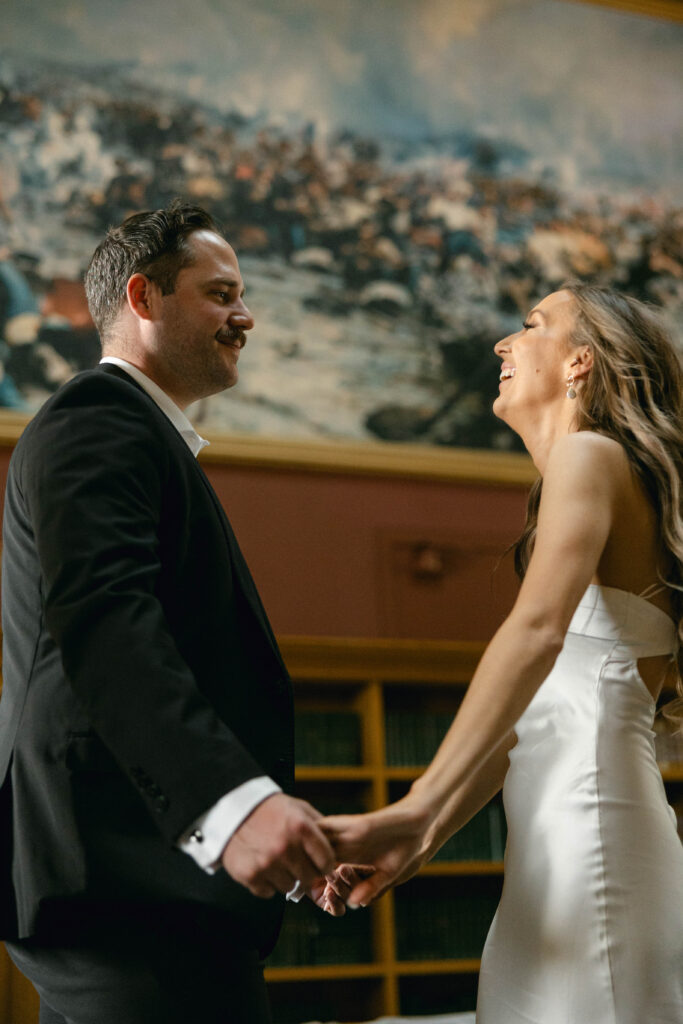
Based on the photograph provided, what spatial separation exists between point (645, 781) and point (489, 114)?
7.08m

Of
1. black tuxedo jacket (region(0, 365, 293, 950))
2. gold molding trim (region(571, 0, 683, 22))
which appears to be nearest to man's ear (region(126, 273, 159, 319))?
black tuxedo jacket (region(0, 365, 293, 950))

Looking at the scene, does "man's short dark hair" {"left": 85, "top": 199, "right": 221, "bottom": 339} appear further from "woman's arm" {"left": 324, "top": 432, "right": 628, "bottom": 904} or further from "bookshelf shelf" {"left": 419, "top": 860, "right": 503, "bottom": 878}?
"bookshelf shelf" {"left": 419, "top": 860, "right": 503, "bottom": 878}

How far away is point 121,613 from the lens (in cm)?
175

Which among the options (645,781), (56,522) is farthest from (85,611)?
(645,781)

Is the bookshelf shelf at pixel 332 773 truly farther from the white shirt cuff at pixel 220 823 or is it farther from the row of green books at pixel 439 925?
the white shirt cuff at pixel 220 823

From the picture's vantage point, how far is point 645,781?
86.1 inches

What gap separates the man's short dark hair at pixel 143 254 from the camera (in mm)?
2568

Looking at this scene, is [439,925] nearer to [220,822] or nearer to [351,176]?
[220,822]

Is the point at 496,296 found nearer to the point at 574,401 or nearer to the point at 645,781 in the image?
the point at 574,401

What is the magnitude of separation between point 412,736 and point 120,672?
4.69 meters

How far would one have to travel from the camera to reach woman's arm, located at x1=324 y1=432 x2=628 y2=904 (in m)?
2.05

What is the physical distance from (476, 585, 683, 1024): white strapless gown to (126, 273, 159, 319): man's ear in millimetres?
1182

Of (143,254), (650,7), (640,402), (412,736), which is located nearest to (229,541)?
(143,254)

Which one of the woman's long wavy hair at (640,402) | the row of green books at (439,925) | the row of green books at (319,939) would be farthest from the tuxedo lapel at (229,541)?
the row of green books at (439,925)
